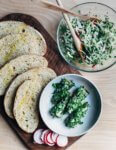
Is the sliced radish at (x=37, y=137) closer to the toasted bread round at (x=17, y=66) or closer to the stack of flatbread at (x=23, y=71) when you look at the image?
the stack of flatbread at (x=23, y=71)

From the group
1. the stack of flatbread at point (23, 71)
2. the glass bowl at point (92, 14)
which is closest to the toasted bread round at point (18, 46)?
the stack of flatbread at point (23, 71)

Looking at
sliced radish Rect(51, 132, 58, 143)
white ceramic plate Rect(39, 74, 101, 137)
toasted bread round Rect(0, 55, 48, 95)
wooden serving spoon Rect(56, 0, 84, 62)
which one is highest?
wooden serving spoon Rect(56, 0, 84, 62)

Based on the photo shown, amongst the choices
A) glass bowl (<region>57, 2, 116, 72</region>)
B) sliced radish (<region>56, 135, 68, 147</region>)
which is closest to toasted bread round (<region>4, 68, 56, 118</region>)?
glass bowl (<region>57, 2, 116, 72</region>)

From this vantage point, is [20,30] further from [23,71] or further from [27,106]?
[27,106]

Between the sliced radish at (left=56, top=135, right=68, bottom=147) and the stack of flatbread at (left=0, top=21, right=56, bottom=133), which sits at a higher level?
the stack of flatbread at (left=0, top=21, right=56, bottom=133)

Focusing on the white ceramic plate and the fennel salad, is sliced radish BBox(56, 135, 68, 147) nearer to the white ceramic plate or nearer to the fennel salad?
the white ceramic plate

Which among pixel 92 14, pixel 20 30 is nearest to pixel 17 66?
pixel 20 30

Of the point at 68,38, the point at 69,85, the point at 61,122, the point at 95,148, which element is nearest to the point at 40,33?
the point at 68,38
